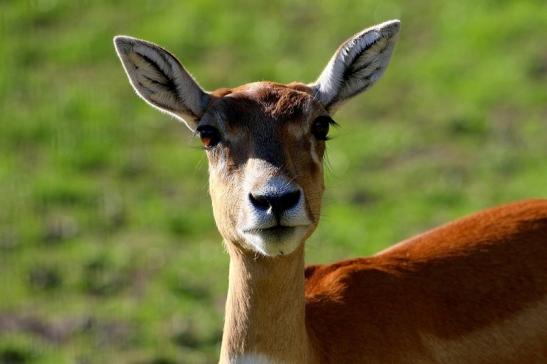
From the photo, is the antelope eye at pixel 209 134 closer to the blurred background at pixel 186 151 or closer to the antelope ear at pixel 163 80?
the antelope ear at pixel 163 80

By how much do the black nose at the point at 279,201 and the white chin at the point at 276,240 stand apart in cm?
12

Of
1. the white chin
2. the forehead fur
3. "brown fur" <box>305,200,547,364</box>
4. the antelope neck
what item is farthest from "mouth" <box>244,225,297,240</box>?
"brown fur" <box>305,200,547,364</box>

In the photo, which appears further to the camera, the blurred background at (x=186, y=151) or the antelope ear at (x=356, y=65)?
the blurred background at (x=186, y=151)

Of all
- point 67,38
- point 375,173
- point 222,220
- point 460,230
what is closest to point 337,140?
point 375,173

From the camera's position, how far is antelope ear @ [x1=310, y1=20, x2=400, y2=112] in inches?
282

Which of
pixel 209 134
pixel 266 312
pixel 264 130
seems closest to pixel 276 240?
pixel 266 312

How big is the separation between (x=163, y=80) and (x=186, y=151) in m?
8.36

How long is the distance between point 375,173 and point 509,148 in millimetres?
1468

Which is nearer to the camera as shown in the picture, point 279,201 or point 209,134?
point 279,201

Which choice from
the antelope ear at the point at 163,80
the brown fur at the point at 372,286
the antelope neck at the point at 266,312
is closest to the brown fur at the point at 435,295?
the brown fur at the point at 372,286

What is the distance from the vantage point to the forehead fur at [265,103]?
671cm

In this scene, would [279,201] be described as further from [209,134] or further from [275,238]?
[209,134]

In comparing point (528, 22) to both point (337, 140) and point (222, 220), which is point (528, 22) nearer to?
point (337, 140)

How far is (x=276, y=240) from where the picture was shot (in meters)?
6.24
